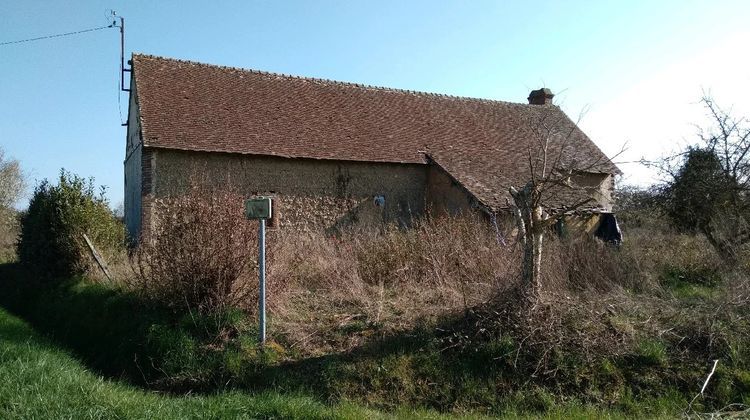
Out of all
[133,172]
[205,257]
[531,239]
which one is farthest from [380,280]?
[133,172]

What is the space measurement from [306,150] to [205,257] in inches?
396

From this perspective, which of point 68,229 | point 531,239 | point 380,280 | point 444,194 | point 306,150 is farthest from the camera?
point 444,194

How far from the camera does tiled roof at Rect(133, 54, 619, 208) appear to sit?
55.4 feet

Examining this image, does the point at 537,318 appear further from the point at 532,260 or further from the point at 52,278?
the point at 52,278

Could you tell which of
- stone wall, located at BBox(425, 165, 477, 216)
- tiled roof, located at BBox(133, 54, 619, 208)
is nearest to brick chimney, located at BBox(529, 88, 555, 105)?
tiled roof, located at BBox(133, 54, 619, 208)

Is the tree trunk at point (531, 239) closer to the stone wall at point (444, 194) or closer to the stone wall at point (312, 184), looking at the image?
the stone wall at point (312, 184)

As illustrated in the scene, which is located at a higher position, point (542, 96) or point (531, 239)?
point (542, 96)

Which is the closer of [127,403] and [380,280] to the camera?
[127,403]

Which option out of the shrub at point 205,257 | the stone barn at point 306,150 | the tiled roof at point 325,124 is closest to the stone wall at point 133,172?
the stone barn at point 306,150

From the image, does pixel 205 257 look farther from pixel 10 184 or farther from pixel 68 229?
pixel 10 184

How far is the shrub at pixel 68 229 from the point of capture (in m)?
12.6

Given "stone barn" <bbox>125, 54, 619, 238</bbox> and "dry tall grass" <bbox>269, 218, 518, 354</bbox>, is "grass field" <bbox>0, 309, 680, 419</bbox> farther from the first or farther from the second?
"stone barn" <bbox>125, 54, 619, 238</bbox>

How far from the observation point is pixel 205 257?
785 centimetres

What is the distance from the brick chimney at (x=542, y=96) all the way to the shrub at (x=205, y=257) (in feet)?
76.1
